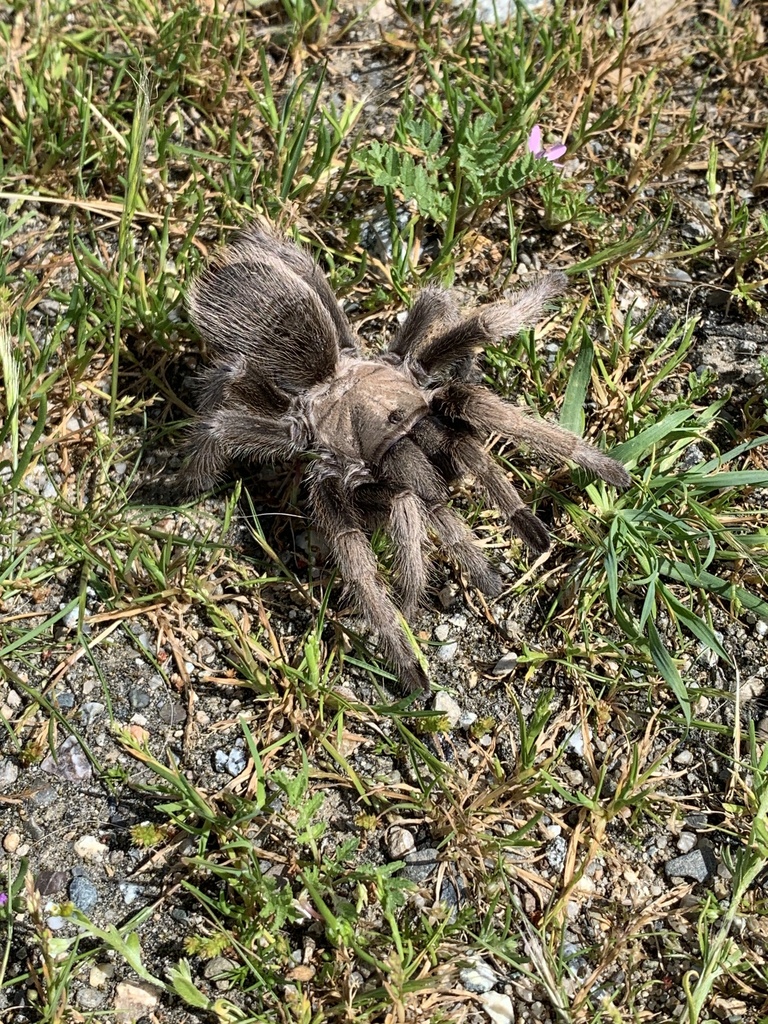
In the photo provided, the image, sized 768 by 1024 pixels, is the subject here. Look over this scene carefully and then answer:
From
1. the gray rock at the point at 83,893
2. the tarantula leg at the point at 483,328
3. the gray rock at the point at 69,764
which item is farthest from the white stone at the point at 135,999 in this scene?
the tarantula leg at the point at 483,328

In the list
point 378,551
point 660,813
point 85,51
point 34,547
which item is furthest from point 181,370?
point 660,813

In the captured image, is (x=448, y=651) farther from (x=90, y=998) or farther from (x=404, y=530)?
(x=90, y=998)

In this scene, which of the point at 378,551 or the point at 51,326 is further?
the point at 51,326

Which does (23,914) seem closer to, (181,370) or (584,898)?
(584,898)

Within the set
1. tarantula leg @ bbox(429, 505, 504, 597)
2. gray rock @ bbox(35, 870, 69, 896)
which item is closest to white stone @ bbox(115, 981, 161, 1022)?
gray rock @ bbox(35, 870, 69, 896)

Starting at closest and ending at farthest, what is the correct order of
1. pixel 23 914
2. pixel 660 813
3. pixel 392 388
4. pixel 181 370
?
pixel 23 914, pixel 660 813, pixel 392 388, pixel 181 370

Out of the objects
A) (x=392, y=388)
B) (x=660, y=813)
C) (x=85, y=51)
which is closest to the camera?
(x=660, y=813)
